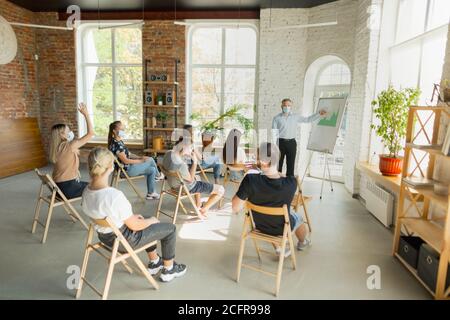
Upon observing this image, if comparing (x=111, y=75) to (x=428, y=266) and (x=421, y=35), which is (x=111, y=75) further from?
(x=428, y=266)

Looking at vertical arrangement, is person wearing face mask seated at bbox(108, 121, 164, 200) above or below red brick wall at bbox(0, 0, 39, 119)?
below

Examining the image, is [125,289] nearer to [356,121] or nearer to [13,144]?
[356,121]

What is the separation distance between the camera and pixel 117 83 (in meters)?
8.75

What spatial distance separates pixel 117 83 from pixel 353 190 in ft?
20.2

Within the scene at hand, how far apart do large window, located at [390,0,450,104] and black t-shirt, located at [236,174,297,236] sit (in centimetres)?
261

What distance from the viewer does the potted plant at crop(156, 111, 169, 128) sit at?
26.8ft

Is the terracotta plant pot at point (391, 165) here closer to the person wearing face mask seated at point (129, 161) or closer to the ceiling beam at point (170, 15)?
the person wearing face mask seated at point (129, 161)

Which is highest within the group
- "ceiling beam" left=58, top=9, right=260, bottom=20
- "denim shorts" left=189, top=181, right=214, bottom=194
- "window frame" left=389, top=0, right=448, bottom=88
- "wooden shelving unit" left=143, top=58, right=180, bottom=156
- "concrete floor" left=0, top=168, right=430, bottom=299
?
"ceiling beam" left=58, top=9, right=260, bottom=20

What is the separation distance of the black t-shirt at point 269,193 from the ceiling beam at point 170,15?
585 centimetres

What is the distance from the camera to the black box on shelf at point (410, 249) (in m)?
3.38

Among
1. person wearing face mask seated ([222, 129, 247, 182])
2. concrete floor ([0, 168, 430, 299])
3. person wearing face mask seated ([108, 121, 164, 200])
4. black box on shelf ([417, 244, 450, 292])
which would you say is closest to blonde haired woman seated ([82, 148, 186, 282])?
concrete floor ([0, 168, 430, 299])

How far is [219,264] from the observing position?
3514 mm

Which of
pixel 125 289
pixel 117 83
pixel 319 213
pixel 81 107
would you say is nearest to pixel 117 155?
pixel 81 107

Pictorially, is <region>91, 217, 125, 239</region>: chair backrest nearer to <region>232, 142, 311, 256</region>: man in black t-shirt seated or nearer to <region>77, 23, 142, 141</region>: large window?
<region>232, 142, 311, 256</region>: man in black t-shirt seated
